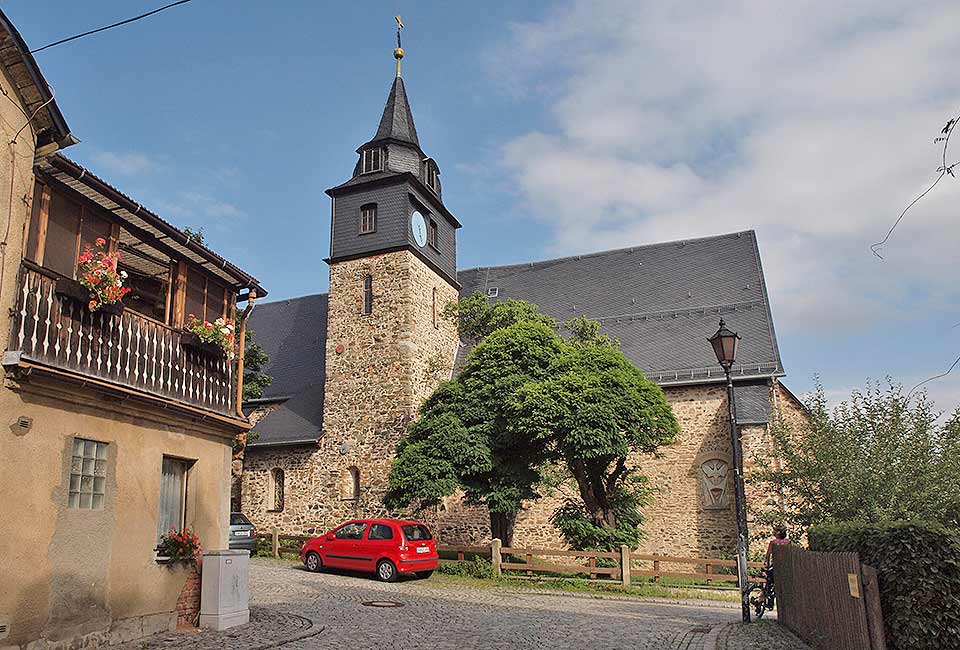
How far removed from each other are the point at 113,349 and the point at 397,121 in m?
19.8

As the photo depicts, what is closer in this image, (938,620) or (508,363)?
(938,620)

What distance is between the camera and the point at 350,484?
2462 centimetres

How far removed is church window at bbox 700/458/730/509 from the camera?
2317cm

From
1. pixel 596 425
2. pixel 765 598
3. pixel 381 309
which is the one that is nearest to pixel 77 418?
Answer: pixel 765 598

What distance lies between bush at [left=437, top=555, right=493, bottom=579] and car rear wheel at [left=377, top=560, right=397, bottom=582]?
7.01 feet

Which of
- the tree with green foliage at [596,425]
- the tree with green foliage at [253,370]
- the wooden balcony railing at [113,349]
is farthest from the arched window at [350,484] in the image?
the wooden balcony railing at [113,349]

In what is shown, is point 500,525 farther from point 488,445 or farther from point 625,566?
point 625,566

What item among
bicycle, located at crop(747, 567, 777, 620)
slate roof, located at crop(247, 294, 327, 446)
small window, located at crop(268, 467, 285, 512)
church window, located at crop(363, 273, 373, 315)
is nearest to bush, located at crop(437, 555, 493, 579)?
bicycle, located at crop(747, 567, 777, 620)

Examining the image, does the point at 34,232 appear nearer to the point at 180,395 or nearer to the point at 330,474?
the point at 180,395

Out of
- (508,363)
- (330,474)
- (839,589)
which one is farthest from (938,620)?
(330,474)

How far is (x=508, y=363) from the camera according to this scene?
20406 millimetres

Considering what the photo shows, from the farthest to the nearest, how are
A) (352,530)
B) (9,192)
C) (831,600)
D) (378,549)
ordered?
(352,530), (378,549), (9,192), (831,600)

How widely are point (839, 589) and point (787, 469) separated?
8.25m

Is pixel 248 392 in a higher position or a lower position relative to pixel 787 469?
higher
